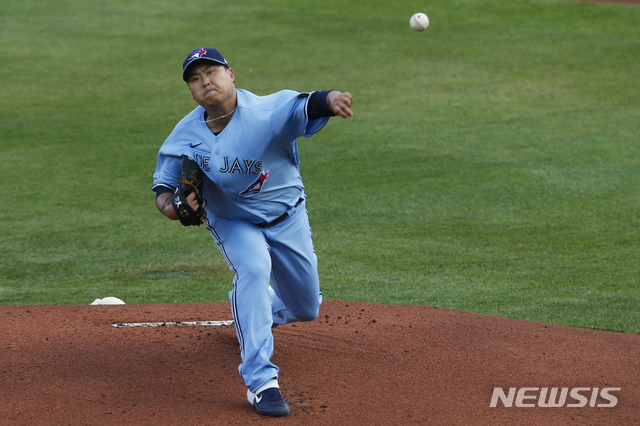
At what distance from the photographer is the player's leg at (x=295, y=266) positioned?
461 centimetres

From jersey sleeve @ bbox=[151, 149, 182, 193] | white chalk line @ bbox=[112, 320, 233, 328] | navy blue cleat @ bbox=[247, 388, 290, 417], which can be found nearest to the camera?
navy blue cleat @ bbox=[247, 388, 290, 417]

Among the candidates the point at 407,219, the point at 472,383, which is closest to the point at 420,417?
the point at 472,383

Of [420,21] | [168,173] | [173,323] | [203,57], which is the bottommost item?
[173,323]

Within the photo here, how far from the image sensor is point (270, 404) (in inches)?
162

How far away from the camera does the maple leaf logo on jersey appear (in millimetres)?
4457

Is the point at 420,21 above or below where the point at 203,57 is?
above

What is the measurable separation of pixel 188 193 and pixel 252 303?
69 centimetres

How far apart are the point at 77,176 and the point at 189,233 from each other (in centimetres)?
315

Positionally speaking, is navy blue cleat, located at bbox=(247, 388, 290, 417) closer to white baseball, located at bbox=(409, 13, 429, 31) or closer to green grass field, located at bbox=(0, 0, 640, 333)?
green grass field, located at bbox=(0, 0, 640, 333)

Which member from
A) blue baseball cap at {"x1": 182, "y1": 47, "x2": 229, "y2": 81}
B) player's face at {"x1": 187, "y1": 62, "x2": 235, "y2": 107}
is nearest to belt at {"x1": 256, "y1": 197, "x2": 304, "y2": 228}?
player's face at {"x1": 187, "y1": 62, "x2": 235, "y2": 107}

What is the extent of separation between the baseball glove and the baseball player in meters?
0.02

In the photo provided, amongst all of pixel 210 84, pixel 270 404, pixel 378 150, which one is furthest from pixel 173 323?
pixel 378 150

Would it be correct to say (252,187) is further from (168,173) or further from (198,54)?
(198,54)

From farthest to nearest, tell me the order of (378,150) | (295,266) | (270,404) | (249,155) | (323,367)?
(378,150)
(323,367)
(295,266)
(249,155)
(270,404)
